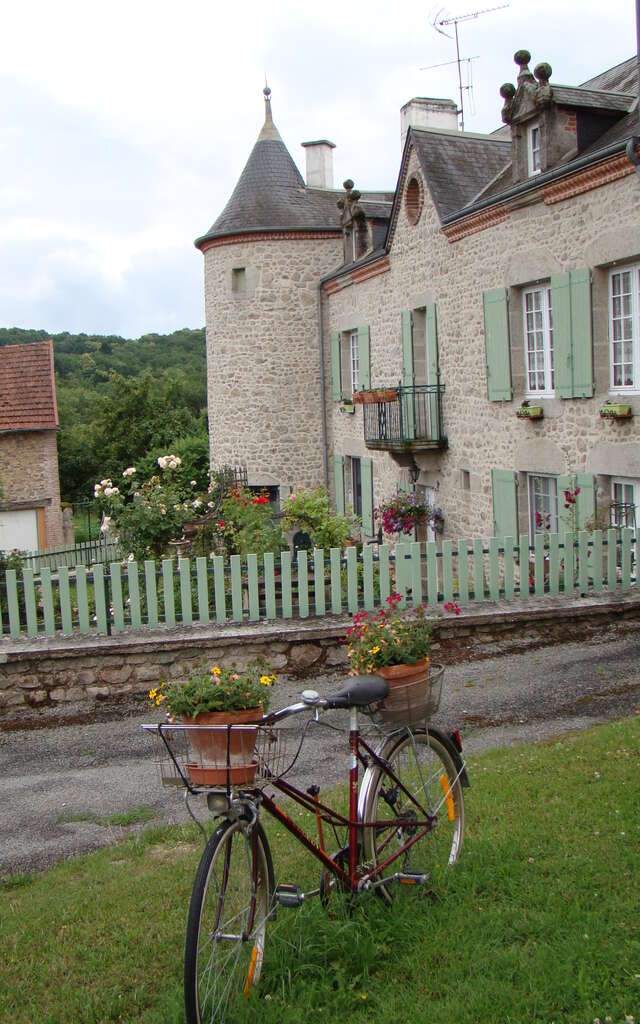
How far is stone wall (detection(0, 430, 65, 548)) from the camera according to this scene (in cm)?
2489

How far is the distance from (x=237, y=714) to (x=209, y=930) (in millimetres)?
692

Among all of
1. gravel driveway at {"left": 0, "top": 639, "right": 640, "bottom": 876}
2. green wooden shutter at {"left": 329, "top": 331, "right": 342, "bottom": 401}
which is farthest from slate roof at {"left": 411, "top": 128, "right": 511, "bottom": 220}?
gravel driveway at {"left": 0, "top": 639, "right": 640, "bottom": 876}

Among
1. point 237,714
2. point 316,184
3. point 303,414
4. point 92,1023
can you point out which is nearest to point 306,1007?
point 92,1023

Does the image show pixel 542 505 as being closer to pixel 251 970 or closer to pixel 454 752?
pixel 454 752

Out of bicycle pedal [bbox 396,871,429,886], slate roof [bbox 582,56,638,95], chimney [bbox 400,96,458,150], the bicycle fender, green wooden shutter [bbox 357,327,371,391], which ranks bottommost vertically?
bicycle pedal [bbox 396,871,429,886]

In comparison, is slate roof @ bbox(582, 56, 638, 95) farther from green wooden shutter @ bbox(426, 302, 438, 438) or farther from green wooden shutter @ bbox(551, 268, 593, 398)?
A: green wooden shutter @ bbox(426, 302, 438, 438)

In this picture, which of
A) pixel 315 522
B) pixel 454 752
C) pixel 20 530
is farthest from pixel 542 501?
pixel 20 530

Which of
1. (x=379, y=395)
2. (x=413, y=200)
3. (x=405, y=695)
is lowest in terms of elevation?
(x=405, y=695)

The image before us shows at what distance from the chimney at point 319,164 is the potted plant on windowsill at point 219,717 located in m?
22.4

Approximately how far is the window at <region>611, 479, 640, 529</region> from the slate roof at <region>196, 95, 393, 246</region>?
10.7 metres

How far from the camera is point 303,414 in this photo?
21.0 m

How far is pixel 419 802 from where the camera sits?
394 centimetres

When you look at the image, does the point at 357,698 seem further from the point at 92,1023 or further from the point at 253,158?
the point at 253,158

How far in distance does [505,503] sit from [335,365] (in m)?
7.97
